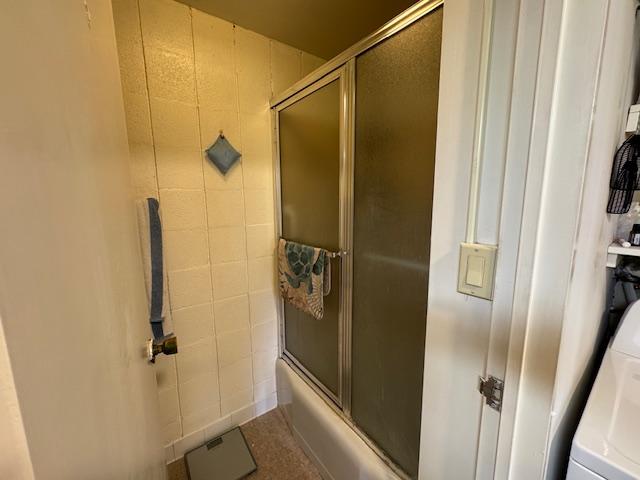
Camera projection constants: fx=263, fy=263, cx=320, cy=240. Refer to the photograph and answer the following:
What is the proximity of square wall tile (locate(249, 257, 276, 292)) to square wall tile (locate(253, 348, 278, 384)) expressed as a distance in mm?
449

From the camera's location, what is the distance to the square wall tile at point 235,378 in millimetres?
1616

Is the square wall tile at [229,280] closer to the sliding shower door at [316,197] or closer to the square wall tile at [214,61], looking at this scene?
the sliding shower door at [316,197]

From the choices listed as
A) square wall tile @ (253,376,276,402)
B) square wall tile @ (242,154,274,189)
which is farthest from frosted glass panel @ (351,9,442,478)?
square wall tile @ (253,376,276,402)

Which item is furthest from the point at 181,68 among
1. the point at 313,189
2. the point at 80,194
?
the point at 80,194

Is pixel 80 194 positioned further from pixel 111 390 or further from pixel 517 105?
pixel 517 105

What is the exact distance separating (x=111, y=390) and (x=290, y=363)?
1.47m

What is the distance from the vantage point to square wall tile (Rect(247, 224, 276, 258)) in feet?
5.28

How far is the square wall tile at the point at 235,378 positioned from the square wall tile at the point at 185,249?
2.26 ft

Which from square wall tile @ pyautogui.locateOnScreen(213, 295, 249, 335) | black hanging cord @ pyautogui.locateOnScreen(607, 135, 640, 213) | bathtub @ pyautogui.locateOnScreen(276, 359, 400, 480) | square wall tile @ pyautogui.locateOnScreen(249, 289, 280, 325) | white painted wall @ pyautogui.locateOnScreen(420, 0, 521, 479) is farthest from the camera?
square wall tile @ pyautogui.locateOnScreen(249, 289, 280, 325)

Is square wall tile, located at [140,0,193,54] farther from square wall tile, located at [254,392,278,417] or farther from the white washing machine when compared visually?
square wall tile, located at [254,392,278,417]

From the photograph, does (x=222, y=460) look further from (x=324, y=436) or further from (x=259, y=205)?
(x=259, y=205)

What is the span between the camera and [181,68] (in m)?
1.29

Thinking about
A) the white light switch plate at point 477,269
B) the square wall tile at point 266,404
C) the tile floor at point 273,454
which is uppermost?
the white light switch plate at point 477,269

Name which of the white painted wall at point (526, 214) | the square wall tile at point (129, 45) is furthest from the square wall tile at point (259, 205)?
the white painted wall at point (526, 214)
